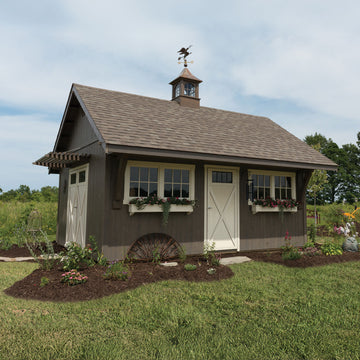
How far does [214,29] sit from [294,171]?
483cm

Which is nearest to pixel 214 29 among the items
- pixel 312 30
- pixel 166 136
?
pixel 312 30

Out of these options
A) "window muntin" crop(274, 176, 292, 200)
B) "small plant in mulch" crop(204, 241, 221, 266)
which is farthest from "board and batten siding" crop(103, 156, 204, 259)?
"window muntin" crop(274, 176, 292, 200)

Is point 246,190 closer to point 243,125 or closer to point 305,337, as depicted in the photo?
point 243,125

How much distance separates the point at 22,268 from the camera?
6.70 m

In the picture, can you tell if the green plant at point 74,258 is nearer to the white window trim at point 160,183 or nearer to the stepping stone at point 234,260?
the white window trim at point 160,183

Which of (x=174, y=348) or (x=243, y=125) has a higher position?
(x=243, y=125)

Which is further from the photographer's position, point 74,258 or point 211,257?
point 211,257

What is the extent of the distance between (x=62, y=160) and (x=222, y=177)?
4.76 metres

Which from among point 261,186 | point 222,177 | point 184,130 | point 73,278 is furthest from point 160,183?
point 261,186

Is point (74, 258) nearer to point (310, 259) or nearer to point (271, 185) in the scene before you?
point (310, 259)

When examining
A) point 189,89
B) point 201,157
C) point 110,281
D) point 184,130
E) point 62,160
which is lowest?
point 110,281

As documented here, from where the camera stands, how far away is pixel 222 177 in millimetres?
8195

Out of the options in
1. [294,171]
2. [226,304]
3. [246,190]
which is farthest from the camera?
[294,171]

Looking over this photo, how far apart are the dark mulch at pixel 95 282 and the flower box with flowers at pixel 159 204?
4.24 ft
